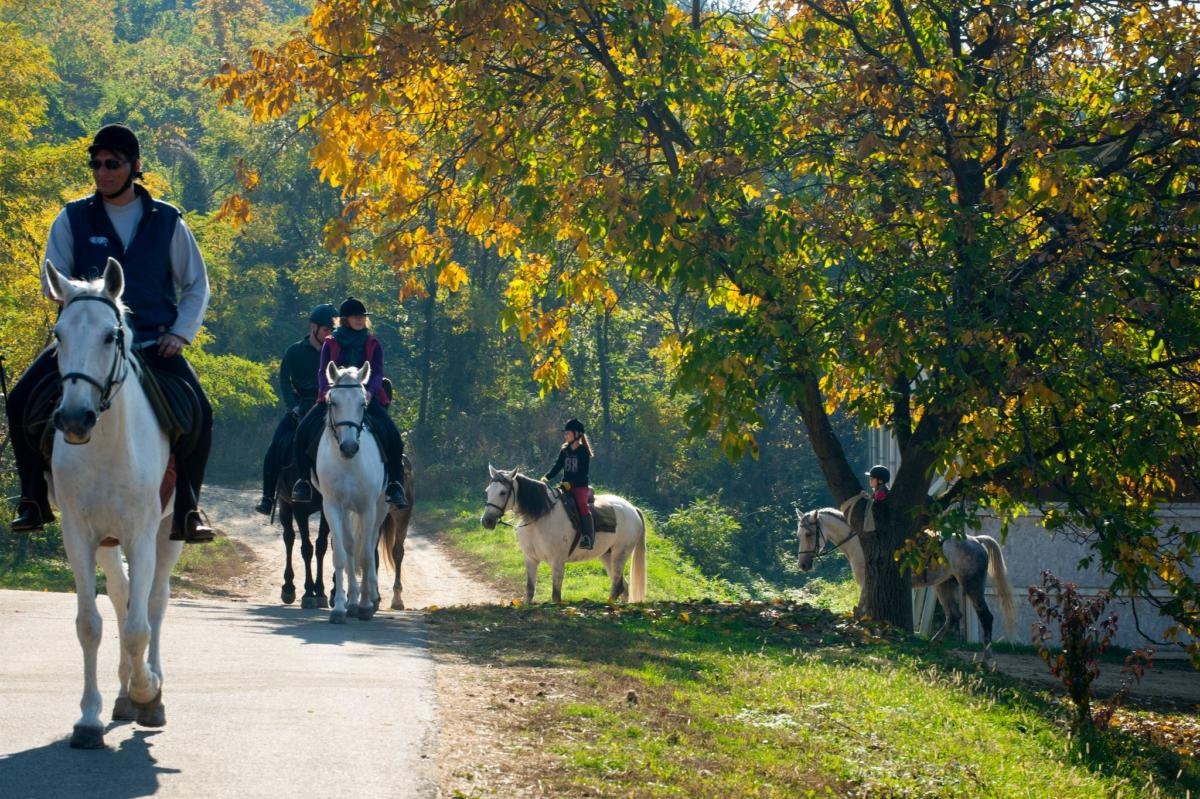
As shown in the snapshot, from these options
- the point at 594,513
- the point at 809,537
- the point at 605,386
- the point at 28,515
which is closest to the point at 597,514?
the point at 594,513

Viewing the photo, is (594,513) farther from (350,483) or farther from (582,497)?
(350,483)

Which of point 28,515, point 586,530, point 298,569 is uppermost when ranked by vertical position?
point 28,515

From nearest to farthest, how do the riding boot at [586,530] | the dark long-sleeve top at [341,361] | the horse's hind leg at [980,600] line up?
the dark long-sleeve top at [341,361]
the horse's hind leg at [980,600]
the riding boot at [586,530]

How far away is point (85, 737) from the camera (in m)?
6.11

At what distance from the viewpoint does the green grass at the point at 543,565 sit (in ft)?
88.0

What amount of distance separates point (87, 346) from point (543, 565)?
24.5 meters

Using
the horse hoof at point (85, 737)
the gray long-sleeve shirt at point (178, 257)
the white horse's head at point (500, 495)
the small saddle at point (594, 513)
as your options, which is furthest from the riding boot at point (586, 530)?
the horse hoof at point (85, 737)

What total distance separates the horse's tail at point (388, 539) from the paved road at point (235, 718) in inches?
207

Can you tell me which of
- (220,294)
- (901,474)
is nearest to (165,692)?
(901,474)

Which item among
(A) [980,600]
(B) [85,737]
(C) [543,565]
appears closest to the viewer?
(B) [85,737]

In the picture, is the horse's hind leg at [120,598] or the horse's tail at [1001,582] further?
the horse's tail at [1001,582]

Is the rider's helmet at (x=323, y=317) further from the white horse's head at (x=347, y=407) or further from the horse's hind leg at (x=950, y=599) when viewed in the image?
the horse's hind leg at (x=950, y=599)

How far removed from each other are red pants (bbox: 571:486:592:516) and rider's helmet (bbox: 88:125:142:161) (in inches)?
514

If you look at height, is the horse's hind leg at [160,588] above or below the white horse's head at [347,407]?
below
